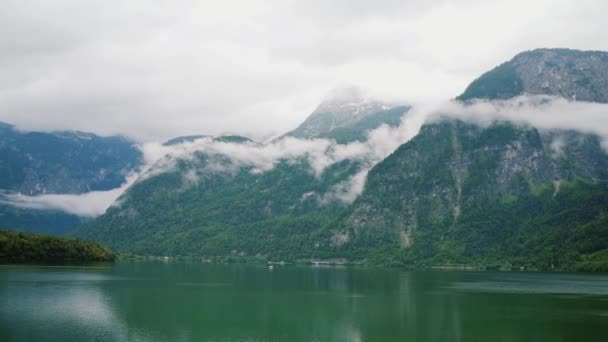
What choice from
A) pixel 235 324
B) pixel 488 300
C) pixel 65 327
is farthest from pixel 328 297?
pixel 65 327

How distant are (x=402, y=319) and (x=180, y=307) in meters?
40.1

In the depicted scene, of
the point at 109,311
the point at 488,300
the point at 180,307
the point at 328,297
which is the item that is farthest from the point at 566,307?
the point at 109,311

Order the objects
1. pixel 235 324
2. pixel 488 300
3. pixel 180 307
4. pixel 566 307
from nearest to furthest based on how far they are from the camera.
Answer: pixel 235 324 < pixel 180 307 < pixel 566 307 < pixel 488 300

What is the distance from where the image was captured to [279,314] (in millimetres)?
99375

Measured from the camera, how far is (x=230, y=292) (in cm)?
13700

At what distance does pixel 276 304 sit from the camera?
114 metres

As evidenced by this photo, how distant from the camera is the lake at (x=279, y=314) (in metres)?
78.4

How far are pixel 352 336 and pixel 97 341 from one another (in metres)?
34.0

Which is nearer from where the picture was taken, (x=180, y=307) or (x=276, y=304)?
(x=180, y=307)

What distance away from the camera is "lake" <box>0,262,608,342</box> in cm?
7838

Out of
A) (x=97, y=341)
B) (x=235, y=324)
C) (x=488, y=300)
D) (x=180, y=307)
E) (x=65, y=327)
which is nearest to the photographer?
(x=97, y=341)

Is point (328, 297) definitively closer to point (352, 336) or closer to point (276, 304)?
point (276, 304)

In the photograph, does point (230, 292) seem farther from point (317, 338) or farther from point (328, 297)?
point (317, 338)

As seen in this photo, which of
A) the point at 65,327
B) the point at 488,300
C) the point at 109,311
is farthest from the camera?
the point at 488,300
